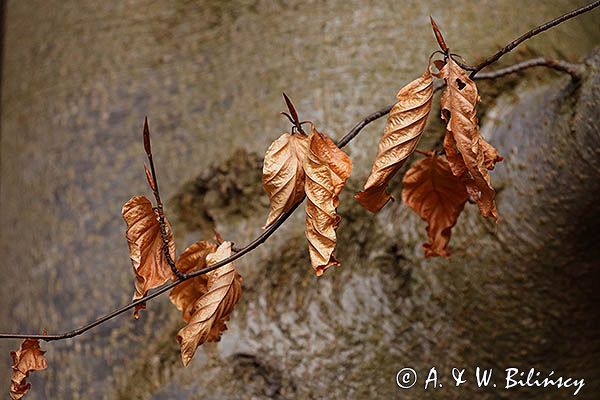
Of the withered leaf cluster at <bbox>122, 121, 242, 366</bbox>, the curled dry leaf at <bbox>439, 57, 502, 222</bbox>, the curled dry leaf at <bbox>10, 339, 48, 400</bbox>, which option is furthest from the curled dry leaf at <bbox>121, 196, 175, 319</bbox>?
the curled dry leaf at <bbox>439, 57, 502, 222</bbox>

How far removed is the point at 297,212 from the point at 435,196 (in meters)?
0.20

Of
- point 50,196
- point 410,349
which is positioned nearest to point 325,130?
point 410,349

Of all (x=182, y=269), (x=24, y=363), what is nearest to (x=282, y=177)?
(x=182, y=269)

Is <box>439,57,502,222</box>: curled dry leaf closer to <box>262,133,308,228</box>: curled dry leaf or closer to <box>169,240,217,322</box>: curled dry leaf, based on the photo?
<box>262,133,308,228</box>: curled dry leaf

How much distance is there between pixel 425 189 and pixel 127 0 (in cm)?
53

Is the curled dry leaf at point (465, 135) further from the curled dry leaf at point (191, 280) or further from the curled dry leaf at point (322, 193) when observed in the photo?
the curled dry leaf at point (191, 280)

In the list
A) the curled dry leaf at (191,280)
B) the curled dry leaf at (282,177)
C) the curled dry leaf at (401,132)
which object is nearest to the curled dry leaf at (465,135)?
the curled dry leaf at (401,132)

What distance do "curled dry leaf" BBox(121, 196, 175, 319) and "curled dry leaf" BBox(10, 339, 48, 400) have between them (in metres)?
0.10

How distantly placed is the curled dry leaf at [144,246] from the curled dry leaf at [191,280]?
44 millimetres

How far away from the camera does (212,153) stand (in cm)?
92

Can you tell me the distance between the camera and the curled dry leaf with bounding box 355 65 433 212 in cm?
59

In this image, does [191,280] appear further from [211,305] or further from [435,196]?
[435,196]

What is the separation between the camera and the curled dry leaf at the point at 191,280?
0.66m

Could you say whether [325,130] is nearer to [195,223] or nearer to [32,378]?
[195,223]
